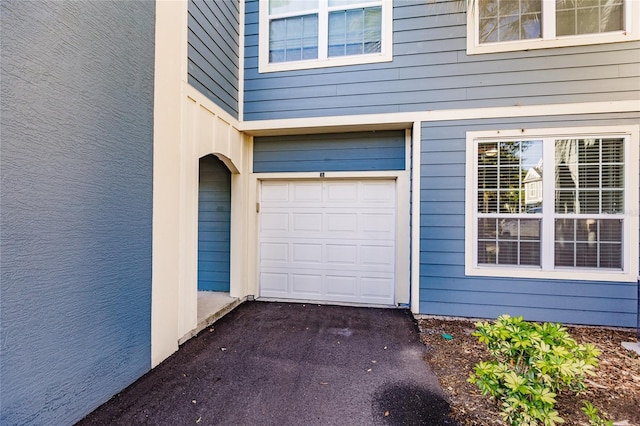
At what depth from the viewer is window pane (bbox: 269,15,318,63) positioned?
459 centimetres

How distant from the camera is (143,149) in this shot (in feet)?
8.80

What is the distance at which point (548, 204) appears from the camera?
12.8ft

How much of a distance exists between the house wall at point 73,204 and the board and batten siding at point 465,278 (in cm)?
349

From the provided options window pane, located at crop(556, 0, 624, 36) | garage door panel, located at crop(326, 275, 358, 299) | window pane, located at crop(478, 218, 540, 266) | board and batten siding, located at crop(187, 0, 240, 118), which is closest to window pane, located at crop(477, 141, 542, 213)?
window pane, located at crop(478, 218, 540, 266)

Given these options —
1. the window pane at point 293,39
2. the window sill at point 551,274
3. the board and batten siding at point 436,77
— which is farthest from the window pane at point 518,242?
the window pane at point 293,39

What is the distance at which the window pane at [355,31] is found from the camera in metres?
4.41

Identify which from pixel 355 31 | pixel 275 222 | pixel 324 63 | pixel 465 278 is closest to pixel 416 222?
pixel 465 278

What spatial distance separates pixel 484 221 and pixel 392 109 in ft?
6.76

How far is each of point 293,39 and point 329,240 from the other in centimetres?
330

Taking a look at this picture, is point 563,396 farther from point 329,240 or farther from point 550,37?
point 550,37

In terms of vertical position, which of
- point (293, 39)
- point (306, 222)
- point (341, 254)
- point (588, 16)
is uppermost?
point (293, 39)

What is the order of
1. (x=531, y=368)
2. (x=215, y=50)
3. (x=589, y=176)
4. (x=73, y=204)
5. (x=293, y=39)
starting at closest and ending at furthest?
(x=531, y=368) < (x=73, y=204) < (x=589, y=176) < (x=215, y=50) < (x=293, y=39)

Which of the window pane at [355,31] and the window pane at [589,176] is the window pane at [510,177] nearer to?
the window pane at [589,176]

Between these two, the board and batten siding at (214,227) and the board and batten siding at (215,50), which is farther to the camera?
the board and batten siding at (214,227)
